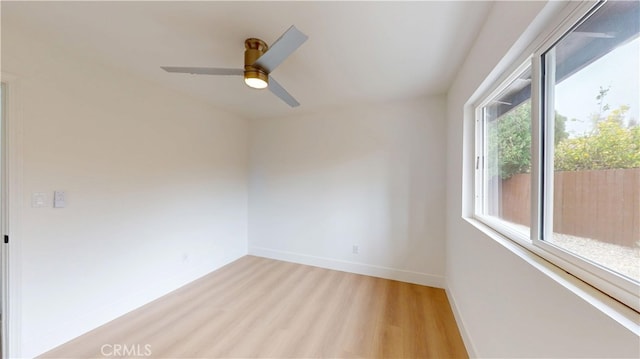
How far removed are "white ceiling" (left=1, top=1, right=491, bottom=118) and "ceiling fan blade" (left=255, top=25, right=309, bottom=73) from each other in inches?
9.6

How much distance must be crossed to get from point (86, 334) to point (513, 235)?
332 centimetres

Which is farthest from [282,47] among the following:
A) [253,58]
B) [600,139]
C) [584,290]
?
[584,290]

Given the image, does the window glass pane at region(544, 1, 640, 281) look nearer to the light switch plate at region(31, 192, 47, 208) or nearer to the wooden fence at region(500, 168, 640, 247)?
the wooden fence at region(500, 168, 640, 247)

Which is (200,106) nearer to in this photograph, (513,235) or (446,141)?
(446,141)

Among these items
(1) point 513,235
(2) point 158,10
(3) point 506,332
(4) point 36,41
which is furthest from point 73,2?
(3) point 506,332

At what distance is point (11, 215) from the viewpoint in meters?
1.59

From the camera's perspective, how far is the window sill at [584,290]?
57 cm

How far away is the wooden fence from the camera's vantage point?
64 cm

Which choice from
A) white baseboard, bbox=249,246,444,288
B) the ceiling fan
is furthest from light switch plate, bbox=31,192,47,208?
white baseboard, bbox=249,246,444,288

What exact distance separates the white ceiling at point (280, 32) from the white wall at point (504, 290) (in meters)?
0.27

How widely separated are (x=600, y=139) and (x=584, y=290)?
496 mm

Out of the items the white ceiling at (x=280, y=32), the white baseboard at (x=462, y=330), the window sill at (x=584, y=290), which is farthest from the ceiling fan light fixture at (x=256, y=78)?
the white baseboard at (x=462, y=330)

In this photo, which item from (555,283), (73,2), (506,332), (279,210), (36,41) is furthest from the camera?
(279,210)

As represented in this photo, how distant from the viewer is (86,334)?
1.92 metres
